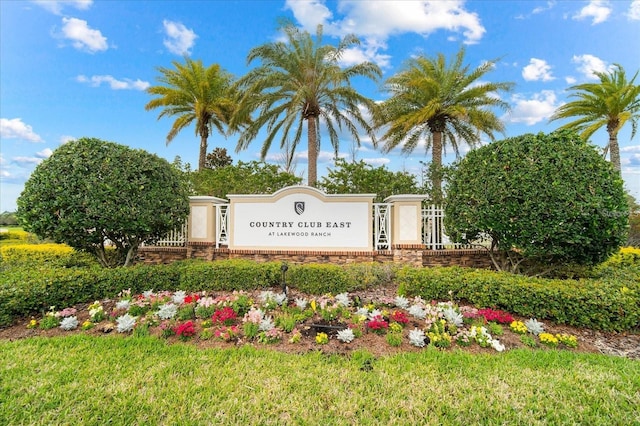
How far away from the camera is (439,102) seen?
40.7ft

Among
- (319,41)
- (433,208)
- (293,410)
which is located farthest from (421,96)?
(293,410)

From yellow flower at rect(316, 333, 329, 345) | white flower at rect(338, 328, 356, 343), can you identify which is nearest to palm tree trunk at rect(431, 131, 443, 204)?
white flower at rect(338, 328, 356, 343)

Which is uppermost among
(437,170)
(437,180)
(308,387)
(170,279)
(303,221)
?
(437,170)

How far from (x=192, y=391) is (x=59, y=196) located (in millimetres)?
4918

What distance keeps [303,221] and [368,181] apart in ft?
10.3

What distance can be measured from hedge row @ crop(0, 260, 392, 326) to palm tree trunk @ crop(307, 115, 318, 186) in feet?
21.7

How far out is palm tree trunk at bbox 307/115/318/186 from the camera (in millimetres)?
12319

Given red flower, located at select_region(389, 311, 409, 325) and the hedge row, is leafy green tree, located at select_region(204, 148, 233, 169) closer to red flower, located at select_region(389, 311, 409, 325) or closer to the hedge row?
the hedge row

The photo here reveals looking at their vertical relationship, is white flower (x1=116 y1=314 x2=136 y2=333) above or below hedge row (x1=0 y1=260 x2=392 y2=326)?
below

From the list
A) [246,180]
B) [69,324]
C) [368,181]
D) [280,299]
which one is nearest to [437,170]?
[368,181]

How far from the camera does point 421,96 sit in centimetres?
1265

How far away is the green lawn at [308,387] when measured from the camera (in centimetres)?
236

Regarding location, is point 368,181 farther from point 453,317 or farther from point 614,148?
point 614,148

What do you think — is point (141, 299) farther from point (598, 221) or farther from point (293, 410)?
point (598, 221)
